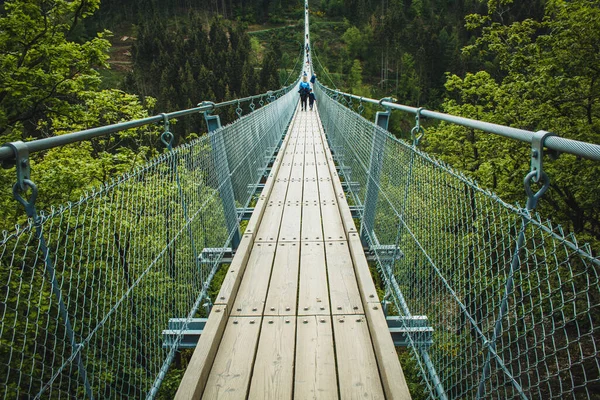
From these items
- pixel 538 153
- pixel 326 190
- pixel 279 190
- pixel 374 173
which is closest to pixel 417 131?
pixel 374 173

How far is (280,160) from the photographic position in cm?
725

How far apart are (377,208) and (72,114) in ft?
28.6

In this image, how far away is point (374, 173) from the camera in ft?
11.6

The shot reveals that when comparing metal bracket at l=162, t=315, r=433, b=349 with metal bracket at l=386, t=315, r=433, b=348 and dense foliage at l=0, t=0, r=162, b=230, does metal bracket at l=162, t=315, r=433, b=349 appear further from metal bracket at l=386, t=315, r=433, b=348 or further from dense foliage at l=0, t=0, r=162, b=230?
dense foliage at l=0, t=0, r=162, b=230

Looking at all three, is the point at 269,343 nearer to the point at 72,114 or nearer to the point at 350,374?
the point at 350,374

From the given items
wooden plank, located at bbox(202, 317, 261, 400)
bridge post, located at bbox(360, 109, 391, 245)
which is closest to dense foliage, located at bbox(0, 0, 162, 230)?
bridge post, located at bbox(360, 109, 391, 245)

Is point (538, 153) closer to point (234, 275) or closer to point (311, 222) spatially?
point (234, 275)

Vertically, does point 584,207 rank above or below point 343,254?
below

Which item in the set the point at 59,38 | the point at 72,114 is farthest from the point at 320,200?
the point at 59,38

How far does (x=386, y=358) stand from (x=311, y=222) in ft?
7.39

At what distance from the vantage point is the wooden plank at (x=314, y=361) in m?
1.96

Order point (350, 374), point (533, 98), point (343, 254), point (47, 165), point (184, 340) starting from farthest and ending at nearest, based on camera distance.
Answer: point (533, 98) → point (47, 165) → point (343, 254) → point (184, 340) → point (350, 374)

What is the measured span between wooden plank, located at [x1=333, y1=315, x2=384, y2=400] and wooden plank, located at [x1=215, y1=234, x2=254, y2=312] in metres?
0.68

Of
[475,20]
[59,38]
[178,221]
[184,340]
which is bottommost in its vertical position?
[184,340]
